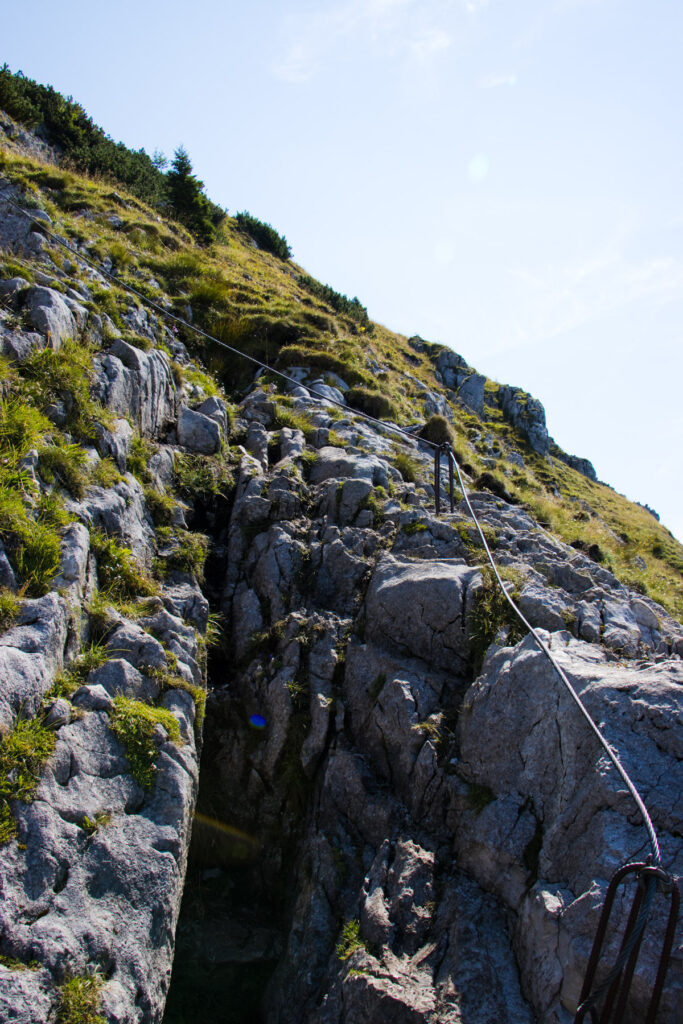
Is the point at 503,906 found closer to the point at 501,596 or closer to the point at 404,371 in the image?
the point at 501,596

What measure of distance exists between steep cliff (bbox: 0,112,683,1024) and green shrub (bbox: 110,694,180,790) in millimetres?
31

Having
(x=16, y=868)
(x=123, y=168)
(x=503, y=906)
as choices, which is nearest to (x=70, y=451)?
(x=16, y=868)

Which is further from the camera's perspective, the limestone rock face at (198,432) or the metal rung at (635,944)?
the limestone rock face at (198,432)

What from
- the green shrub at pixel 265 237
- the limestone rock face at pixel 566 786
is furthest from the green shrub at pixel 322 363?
the green shrub at pixel 265 237

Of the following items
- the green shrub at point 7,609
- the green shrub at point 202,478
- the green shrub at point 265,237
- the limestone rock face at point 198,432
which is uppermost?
the green shrub at point 265,237

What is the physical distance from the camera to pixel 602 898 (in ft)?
16.7

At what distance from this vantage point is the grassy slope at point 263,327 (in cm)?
1439

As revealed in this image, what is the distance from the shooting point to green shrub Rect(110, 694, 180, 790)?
20.5ft

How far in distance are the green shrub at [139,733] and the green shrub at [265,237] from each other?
3315cm

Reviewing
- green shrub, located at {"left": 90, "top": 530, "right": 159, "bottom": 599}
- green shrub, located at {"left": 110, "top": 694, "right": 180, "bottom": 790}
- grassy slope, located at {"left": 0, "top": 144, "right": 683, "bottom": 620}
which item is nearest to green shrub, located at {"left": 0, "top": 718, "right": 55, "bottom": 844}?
green shrub, located at {"left": 110, "top": 694, "right": 180, "bottom": 790}

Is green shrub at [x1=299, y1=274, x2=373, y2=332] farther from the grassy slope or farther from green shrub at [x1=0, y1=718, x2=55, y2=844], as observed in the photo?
green shrub at [x1=0, y1=718, x2=55, y2=844]

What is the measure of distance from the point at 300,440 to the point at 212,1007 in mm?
9603

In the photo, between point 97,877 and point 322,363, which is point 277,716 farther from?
point 322,363

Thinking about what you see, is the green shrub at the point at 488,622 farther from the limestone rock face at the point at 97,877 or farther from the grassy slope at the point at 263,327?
the grassy slope at the point at 263,327
